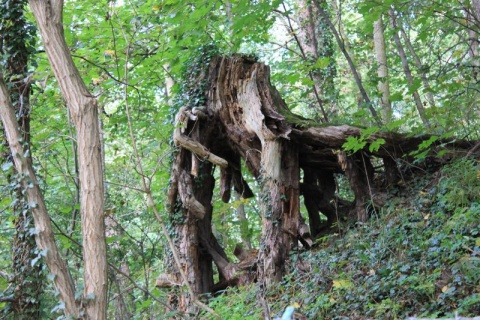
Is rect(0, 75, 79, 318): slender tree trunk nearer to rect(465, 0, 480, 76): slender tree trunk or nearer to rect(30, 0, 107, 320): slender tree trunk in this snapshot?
rect(30, 0, 107, 320): slender tree trunk

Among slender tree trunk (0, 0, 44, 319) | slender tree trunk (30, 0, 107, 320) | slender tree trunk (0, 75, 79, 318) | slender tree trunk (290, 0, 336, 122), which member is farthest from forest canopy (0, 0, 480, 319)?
slender tree trunk (290, 0, 336, 122)

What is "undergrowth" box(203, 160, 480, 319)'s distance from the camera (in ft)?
16.5

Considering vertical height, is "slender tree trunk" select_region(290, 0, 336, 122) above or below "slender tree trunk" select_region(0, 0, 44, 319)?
above

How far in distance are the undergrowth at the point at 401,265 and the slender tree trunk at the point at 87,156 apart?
256 centimetres

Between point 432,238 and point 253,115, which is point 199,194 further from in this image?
point 432,238

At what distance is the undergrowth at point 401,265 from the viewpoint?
502 cm

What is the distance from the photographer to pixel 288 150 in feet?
28.6

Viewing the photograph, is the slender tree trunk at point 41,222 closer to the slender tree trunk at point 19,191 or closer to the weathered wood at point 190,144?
the slender tree trunk at point 19,191

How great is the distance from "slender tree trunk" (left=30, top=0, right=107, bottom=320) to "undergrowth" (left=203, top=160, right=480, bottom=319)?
8.39ft

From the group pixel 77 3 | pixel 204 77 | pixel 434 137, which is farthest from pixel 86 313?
pixel 77 3

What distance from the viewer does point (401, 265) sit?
586cm

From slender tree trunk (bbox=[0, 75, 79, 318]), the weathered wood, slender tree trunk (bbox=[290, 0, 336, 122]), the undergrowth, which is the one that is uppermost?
slender tree trunk (bbox=[290, 0, 336, 122])

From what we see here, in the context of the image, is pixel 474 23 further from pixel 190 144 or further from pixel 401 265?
pixel 190 144

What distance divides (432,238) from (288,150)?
3208 millimetres
